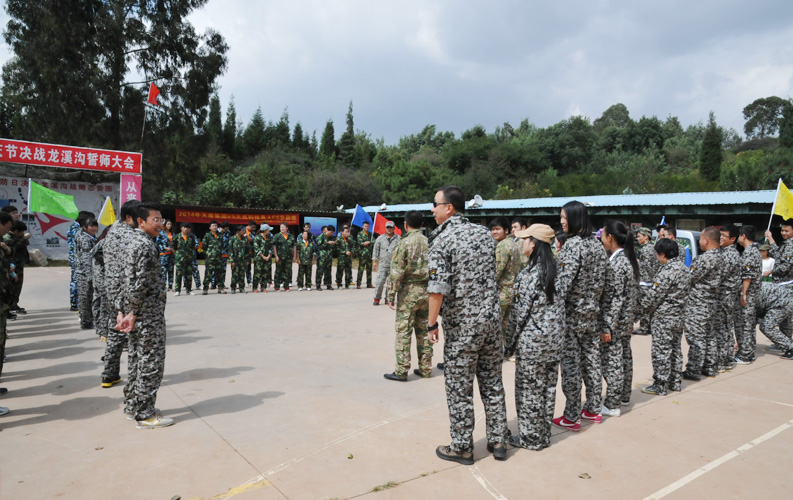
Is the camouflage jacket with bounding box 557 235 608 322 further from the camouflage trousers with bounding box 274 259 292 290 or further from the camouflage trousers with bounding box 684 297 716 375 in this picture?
the camouflage trousers with bounding box 274 259 292 290

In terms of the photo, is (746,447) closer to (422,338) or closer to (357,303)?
(422,338)

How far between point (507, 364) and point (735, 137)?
242ft

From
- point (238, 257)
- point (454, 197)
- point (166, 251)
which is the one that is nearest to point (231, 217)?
point (238, 257)

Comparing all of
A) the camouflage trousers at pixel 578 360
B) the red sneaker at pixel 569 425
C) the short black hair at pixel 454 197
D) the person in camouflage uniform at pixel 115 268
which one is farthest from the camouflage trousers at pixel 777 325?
the person in camouflage uniform at pixel 115 268

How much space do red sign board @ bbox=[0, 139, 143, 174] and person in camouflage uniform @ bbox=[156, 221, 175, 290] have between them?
22.9 feet

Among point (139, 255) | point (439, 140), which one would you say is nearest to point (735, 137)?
point (439, 140)

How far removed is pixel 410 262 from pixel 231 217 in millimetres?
17748

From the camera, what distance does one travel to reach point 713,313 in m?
5.49

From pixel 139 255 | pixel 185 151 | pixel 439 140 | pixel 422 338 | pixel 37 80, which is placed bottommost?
pixel 422 338

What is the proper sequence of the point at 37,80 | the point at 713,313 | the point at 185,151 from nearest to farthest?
the point at 713,313 < the point at 37,80 < the point at 185,151

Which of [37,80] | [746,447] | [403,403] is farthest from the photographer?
[37,80]

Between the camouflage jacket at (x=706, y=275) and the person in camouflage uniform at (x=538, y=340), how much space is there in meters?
2.75

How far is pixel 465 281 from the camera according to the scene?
3.35m

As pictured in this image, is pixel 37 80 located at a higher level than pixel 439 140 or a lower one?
lower
